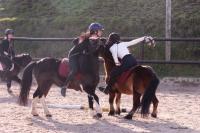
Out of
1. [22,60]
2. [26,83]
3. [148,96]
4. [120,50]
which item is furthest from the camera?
[22,60]

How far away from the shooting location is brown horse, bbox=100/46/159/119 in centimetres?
954

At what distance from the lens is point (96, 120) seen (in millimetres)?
9812

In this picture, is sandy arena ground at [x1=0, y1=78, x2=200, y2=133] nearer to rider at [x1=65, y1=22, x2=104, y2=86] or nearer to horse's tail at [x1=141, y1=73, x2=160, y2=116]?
horse's tail at [x1=141, y1=73, x2=160, y2=116]

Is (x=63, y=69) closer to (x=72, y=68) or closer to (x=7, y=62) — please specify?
(x=72, y=68)

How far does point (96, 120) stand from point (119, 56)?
1.46m

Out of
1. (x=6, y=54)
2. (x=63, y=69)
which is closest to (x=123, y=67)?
(x=63, y=69)

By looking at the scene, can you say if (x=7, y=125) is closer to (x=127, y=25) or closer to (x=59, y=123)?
(x=59, y=123)

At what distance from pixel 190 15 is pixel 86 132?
11201 millimetres

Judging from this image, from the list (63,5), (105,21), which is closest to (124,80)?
(105,21)

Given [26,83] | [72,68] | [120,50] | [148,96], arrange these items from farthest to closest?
[26,83]
[120,50]
[72,68]
[148,96]

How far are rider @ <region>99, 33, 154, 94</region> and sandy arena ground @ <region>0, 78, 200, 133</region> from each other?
0.86m

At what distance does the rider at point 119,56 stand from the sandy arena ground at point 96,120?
863 millimetres

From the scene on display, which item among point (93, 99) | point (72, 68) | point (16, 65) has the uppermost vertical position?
point (72, 68)

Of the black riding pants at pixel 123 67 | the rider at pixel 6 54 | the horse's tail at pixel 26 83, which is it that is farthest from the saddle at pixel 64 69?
the rider at pixel 6 54
